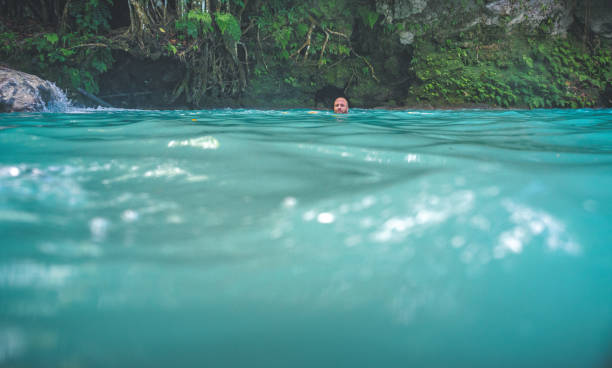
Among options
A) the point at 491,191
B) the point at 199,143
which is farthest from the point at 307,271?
the point at 199,143

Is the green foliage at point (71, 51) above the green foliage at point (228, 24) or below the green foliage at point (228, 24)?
below

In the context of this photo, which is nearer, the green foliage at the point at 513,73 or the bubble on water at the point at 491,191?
the bubble on water at the point at 491,191

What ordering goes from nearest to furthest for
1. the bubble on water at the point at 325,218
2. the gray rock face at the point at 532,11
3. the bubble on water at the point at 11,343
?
the bubble on water at the point at 11,343
the bubble on water at the point at 325,218
the gray rock face at the point at 532,11

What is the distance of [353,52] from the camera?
9.88 meters

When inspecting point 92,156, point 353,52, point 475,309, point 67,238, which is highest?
point 353,52

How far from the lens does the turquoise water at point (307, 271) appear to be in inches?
23.5

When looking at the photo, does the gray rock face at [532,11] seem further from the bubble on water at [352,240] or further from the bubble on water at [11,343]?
the bubble on water at [11,343]

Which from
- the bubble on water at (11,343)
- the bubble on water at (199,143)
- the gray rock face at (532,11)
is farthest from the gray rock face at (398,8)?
the bubble on water at (11,343)

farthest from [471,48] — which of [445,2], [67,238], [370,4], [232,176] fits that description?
[67,238]

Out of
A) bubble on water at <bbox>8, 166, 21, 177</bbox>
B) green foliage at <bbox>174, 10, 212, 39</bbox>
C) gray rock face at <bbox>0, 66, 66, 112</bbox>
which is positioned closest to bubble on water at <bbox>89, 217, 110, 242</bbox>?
bubble on water at <bbox>8, 166, 21, 177</bbox>

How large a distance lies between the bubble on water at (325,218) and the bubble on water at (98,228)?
569 mm

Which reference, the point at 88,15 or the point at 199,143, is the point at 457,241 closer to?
the point at 199,143

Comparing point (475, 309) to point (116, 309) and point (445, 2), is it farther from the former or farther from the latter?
point (445, 2)

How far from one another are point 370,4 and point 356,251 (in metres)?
10.1
